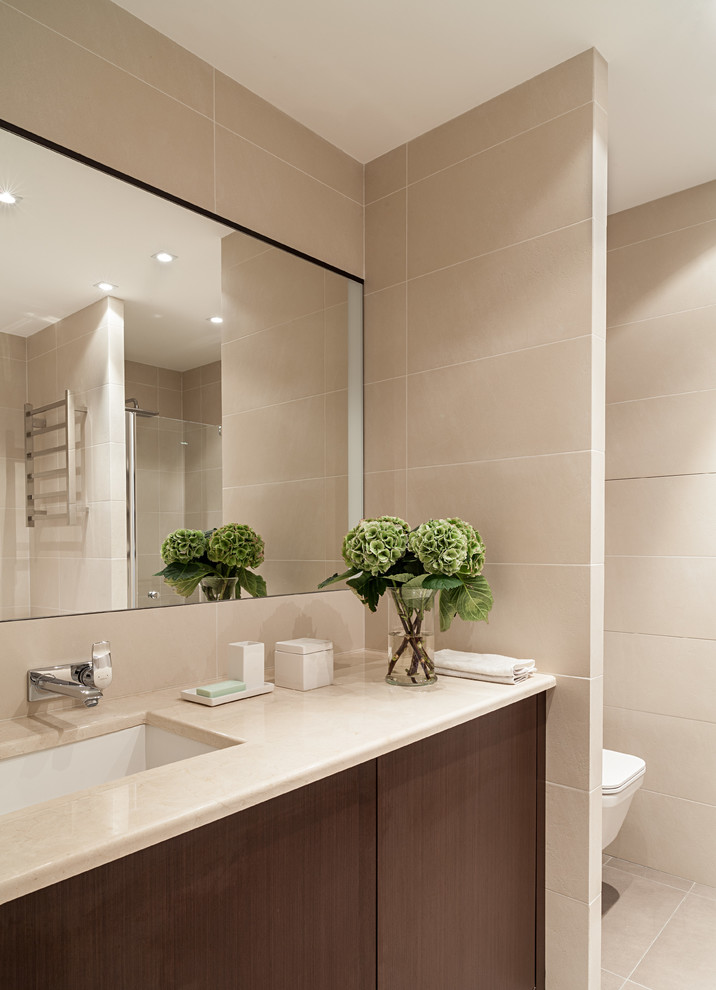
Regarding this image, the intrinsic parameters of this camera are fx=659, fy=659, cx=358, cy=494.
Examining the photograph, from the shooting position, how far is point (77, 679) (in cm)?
132

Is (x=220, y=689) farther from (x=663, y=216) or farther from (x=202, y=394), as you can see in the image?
(x=663, y=216)

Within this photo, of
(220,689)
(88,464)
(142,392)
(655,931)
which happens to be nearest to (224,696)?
(220,689)

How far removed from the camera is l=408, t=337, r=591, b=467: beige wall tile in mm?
1646

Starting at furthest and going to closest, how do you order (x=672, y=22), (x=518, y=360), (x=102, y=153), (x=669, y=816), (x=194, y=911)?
1. (x=669, y=816)
2. (x=518, y=360)
3. (x=672, y=22)
4. (x=102, y=153)
5. (x=194, y=911)

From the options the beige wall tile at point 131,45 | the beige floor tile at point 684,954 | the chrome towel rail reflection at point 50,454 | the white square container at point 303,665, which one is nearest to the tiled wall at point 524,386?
the beige floor tile at point 684,954

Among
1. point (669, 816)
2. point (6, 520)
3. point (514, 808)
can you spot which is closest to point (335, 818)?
point (514, 808)

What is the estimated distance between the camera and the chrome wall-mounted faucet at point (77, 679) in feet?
3.96

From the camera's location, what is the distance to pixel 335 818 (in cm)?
107

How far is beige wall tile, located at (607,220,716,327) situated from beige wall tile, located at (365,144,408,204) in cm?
99

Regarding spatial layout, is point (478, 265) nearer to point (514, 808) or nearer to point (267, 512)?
point (267, 512)

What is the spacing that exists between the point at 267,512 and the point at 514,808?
965 millimetres

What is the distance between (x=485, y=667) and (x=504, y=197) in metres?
1.26

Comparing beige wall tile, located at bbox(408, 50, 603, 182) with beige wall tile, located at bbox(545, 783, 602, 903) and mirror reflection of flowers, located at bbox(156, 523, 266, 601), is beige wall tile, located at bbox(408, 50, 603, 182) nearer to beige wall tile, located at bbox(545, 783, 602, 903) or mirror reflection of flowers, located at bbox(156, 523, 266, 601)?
mirror reflection of flowers, located at bbox(156, 523, 266, 601)

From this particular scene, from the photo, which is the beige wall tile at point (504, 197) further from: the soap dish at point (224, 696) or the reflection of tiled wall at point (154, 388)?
the soap dish at point (224, 696)
